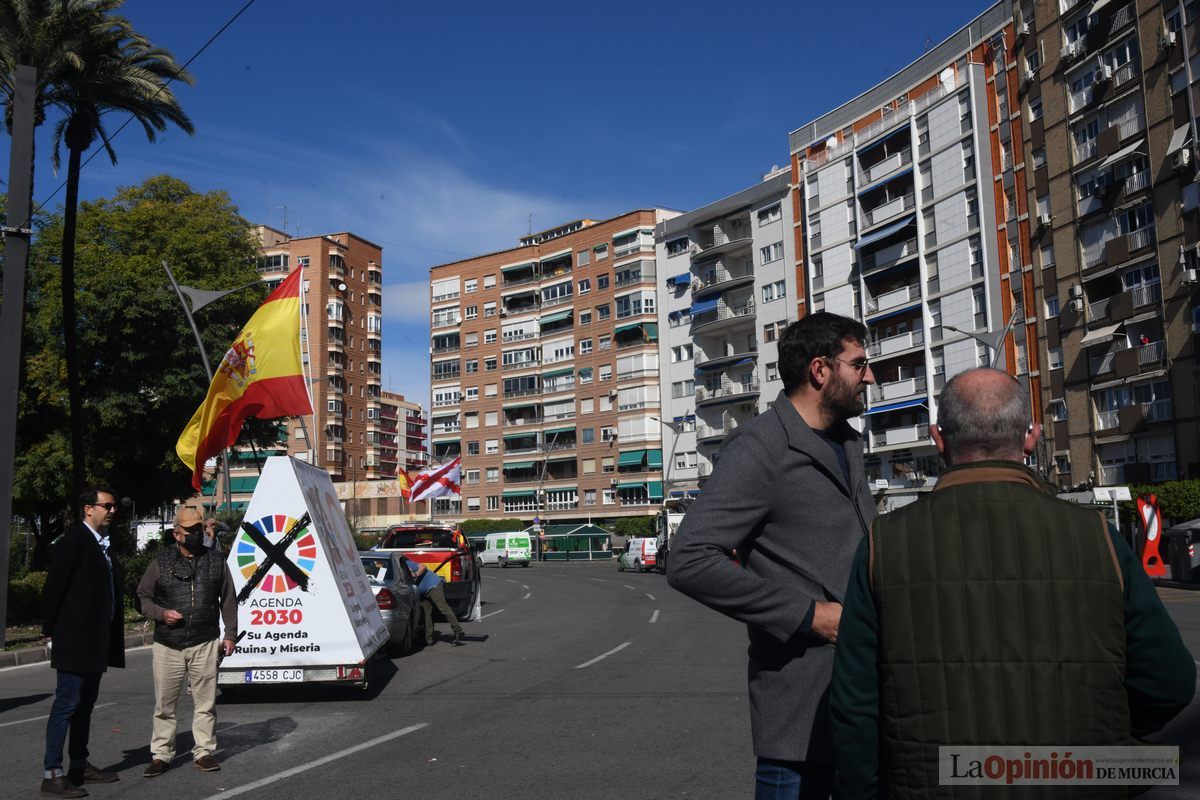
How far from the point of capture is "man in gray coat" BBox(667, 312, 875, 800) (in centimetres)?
287

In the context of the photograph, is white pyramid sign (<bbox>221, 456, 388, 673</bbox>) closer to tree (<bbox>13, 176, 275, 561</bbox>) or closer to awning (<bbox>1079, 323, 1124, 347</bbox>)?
tree (<bbox>13, 176, 275, 561</bbox>)

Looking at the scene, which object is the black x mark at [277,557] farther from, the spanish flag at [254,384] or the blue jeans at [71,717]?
the spanish flag at [254,384]

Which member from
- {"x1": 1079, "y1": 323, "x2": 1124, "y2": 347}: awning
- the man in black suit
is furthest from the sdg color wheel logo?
{"x1": 1079, "y1": 323, "x2": 1124, "y2": 347}: awning

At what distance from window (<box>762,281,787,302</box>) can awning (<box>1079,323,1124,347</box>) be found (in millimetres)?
26138

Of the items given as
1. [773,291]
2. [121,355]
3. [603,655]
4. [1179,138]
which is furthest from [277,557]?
[773,291]

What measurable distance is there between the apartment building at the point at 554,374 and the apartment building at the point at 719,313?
2.64m

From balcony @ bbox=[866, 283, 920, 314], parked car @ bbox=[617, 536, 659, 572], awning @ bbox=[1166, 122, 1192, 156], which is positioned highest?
awning @ bbox=[1166, 122, 1192, 156]

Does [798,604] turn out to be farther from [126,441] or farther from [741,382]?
[741,382]

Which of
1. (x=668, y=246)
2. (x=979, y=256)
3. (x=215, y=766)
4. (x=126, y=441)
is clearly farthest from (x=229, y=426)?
(x=668, y=246)

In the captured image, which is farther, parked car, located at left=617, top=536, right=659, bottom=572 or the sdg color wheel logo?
parked car, located at left=617, top=536, right=659, bottom=572

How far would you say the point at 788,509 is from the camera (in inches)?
120

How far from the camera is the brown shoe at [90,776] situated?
7007 millimetres

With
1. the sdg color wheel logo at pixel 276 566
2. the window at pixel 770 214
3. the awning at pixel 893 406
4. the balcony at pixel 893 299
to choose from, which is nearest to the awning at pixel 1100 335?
the awning at pixel 893 406

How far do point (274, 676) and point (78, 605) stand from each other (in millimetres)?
3766
